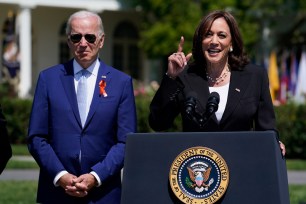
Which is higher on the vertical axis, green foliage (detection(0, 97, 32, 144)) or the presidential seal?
the presidential seal

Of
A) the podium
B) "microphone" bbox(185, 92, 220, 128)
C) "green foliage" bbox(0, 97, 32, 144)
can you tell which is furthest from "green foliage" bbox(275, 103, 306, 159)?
the podium

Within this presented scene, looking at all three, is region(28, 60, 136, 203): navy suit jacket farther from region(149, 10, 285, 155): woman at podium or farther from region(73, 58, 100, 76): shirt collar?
region(149, 10, 285, 155): woman at podium

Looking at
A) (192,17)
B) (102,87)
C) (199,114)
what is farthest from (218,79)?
(192,17)

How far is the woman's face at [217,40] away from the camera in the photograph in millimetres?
4805

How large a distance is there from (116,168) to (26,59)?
77.1 feet

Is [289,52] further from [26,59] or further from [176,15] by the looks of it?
[26,59]

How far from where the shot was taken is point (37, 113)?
16.2 feet

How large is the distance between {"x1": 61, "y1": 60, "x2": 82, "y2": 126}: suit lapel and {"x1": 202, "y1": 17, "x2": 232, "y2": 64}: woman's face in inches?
33.0

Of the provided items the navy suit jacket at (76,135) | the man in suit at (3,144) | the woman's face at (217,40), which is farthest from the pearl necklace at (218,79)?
the man in suit at (3,144)

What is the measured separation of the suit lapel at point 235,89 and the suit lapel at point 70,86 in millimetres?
879

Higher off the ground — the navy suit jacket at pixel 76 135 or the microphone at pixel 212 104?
the microphone at pixel 212 104

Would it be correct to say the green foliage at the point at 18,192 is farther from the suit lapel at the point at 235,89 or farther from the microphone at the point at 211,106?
the microphone at the point at 211,106

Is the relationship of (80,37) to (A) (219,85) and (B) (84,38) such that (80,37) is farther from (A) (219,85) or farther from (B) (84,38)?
(A) (219,85)

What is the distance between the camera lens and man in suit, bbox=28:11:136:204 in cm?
490
